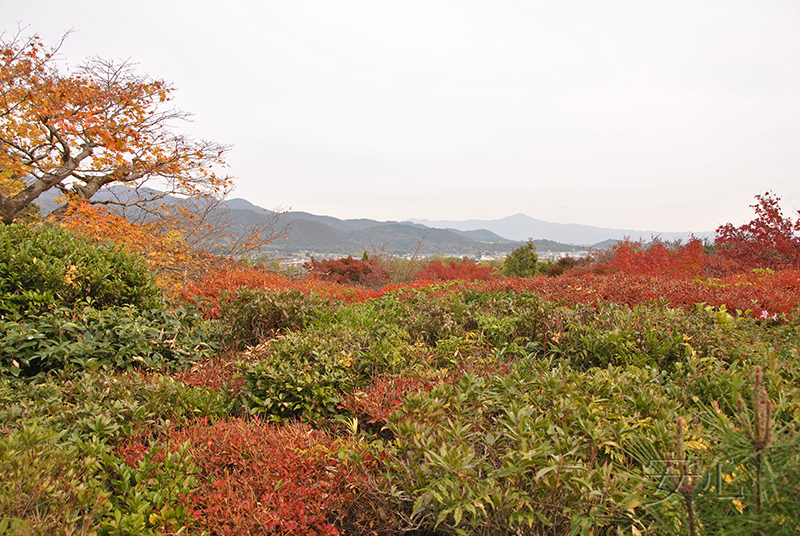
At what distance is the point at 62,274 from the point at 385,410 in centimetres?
355

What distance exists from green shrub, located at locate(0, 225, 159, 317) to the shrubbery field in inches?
0.8

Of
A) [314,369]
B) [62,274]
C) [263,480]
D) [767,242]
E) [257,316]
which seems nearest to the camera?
[263,480]

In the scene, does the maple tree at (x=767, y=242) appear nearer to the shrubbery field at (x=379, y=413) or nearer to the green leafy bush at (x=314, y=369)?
the shrubbery field at (x=379, y=413)

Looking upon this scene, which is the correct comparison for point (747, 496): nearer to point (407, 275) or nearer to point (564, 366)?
point (564, 366)

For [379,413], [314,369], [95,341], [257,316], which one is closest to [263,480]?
[379,413]

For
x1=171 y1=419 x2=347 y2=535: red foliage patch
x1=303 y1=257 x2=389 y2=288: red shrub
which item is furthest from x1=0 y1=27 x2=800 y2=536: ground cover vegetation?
x1=303 y1=257 x2=389 y2=288: red shrub

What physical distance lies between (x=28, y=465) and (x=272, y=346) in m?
1.68

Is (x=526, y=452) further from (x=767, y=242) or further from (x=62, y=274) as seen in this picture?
(x=767, y=242)

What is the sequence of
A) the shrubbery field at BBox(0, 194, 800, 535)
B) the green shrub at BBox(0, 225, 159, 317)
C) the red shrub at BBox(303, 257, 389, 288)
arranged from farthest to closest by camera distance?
the red shrub at BBox(303, 257, 389, 288) → the green shrub at BBox(0, 225, 159, 317) → the shrubbery field at BBox(0, 194, 800, 535)

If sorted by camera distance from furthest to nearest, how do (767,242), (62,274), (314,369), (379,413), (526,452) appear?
(767,242), (62,274), (314,369), (379,413), (526,452)

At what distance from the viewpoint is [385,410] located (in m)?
2.33

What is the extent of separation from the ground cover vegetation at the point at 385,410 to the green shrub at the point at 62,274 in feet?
0.08

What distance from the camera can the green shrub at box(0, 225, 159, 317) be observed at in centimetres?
348

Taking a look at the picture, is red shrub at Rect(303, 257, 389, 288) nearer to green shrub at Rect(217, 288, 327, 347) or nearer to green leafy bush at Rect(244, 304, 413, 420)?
green shrub at Rect(217, 288, 327, 347)
